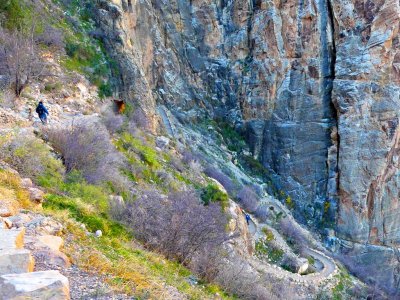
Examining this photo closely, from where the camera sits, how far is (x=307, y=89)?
29.4m

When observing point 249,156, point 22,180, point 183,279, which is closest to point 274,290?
point 183,279

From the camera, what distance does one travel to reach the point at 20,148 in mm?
7797

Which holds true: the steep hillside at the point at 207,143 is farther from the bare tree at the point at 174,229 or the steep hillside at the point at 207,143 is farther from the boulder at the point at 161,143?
the boulder at the point at 161,143

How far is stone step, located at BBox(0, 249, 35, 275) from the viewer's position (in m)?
3.59

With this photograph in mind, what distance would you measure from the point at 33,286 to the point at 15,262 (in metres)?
0.60

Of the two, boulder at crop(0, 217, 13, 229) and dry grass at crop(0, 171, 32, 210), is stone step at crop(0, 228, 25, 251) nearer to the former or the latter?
boulder at crop(0, 217, 13, 229)

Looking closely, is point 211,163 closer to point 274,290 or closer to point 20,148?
point 274,290

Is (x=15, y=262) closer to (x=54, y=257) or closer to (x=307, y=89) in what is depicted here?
(x=54, y=257)

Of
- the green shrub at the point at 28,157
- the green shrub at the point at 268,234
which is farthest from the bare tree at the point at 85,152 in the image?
the green shrub at the point at 268,234

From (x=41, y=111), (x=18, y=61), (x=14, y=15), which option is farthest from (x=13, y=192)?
(x=14, y=15)

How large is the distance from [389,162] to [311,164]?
520cm

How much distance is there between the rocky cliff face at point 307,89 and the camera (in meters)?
27.8

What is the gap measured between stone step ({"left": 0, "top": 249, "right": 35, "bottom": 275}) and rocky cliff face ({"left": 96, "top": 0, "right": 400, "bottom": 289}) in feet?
75.5

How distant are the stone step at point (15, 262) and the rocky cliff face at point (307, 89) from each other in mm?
23015
